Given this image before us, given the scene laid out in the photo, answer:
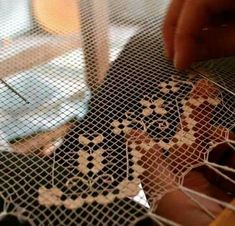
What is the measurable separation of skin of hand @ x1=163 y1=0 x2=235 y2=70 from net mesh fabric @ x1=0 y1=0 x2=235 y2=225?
3 centimetres

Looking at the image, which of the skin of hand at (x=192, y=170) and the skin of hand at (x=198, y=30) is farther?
the skin of hand at (x=198, y=30)

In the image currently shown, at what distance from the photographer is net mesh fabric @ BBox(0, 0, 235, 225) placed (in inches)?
16.5

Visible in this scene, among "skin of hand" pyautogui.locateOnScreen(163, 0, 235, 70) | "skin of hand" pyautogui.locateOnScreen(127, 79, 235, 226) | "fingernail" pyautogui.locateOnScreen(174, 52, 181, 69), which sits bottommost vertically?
"skin of hand" pyautogui.locateOnScreen(127, 79, 235, 226)

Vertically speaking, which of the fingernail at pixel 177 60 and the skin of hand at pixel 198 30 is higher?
the skin of hand at pixel 198 30

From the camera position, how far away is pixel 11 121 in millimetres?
533

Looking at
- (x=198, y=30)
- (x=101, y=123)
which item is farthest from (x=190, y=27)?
(x=101, y=123)

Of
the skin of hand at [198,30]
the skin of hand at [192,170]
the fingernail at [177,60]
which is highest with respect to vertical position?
the skin of hand at [198,30]

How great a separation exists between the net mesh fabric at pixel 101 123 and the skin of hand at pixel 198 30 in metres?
0.03

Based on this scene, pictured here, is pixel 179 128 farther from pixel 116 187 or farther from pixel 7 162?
pixel 7 162

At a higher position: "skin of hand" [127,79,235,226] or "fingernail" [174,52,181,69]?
"fingernail" [174,52,181,69]

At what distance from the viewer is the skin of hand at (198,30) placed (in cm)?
55

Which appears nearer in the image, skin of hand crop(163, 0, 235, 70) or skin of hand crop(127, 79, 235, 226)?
skin of hand crop(127, 79, 235, 226)

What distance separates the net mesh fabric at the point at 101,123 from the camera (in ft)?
1.38

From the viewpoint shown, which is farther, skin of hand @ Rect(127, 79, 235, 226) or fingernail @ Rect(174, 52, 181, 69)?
fingernail @ Rect(174, 52, 181, 69)
